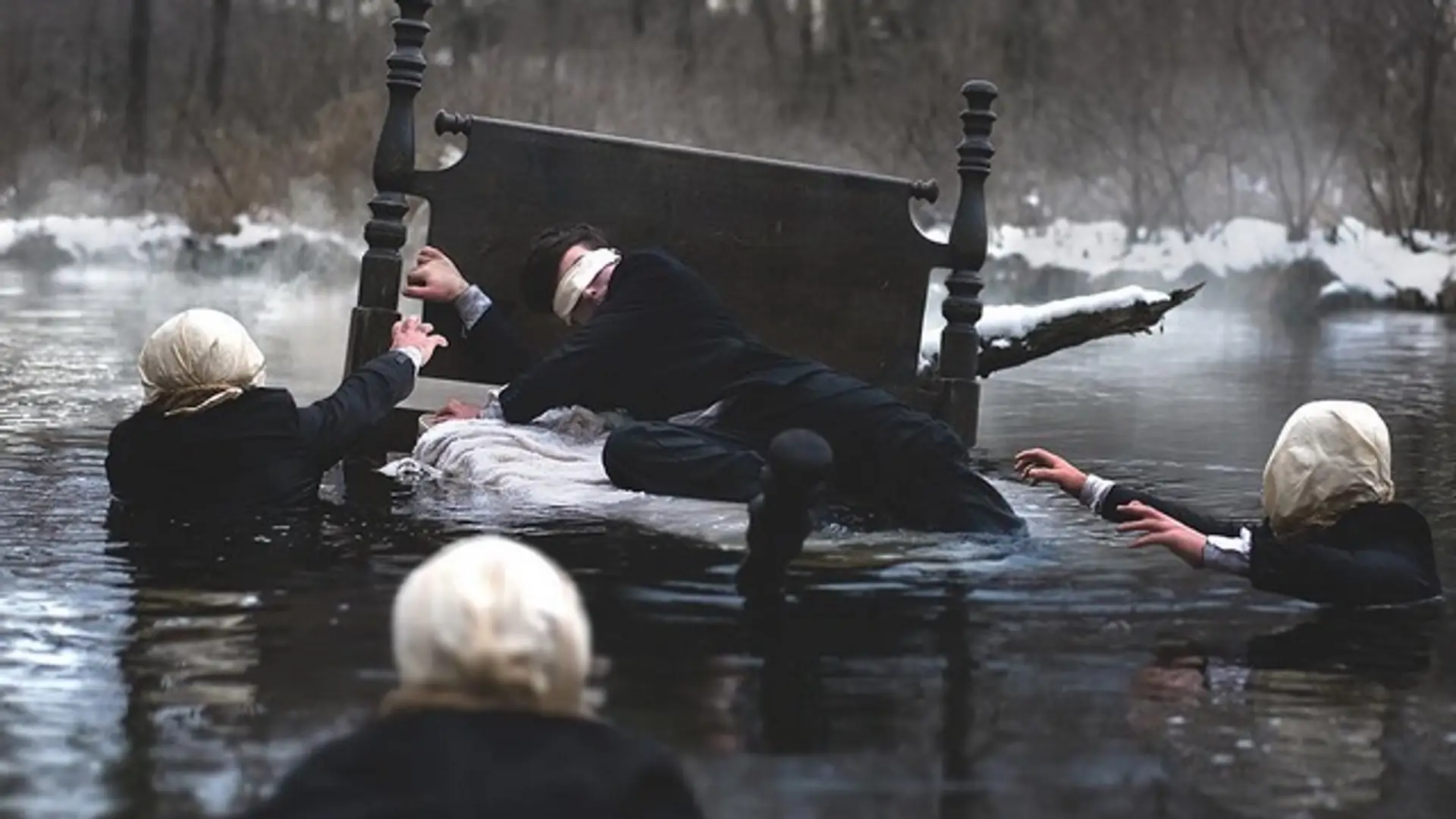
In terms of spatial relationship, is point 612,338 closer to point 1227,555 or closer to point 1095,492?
point 1095,492

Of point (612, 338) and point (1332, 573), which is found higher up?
point (612, 338)

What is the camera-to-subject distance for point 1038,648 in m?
4.11

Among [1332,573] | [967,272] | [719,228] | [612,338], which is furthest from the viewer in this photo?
[967,272]

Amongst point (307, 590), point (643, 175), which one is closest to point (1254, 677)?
point (307, 590)

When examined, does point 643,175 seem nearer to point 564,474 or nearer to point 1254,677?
point 564,474

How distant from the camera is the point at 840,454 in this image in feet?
18.0

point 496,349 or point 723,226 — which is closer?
point 496,349

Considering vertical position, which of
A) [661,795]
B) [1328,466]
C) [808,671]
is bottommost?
[808,671]

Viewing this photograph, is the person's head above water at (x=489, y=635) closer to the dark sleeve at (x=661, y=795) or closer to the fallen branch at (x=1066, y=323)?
the dark sleeve at (x=661, y=795)

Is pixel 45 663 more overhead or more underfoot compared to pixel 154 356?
more underfoot

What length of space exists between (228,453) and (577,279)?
4.57ft

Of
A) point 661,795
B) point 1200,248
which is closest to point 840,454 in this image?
point 661,795

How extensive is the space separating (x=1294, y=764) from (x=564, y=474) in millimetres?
3100

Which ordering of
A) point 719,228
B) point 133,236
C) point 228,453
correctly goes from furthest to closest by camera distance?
point 133,236
point 719,228
point 228,453
